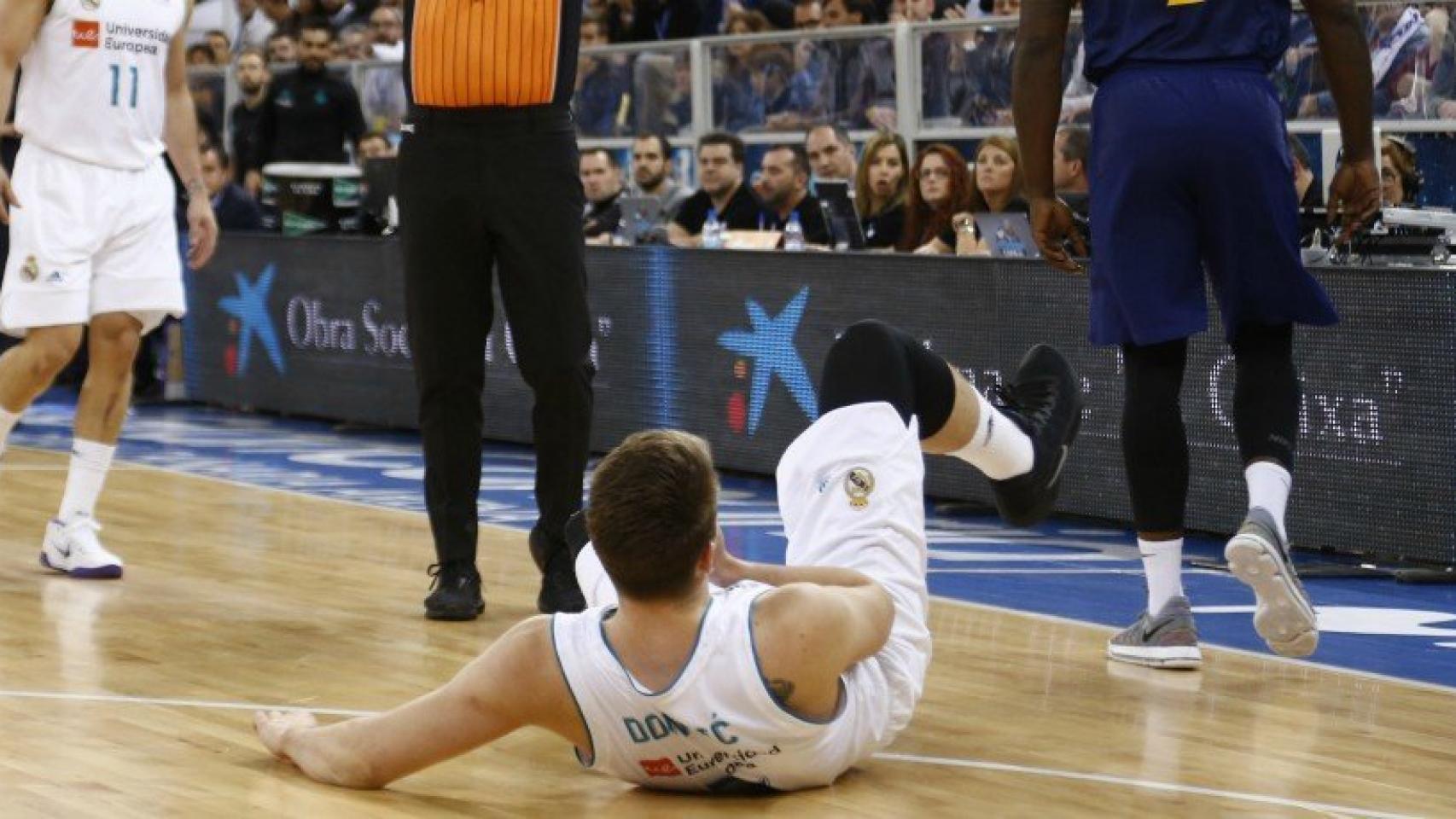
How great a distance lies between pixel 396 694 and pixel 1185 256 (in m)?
1.88

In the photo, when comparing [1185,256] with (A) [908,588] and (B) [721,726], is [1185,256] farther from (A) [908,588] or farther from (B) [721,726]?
(B) [721,726]

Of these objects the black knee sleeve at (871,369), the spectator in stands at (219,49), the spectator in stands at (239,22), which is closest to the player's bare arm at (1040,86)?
the black knee sleeve at (871,369)

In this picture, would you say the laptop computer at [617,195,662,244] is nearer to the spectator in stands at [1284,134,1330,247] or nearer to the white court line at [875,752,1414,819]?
the spectator in stands at [1284,134,1330,247]

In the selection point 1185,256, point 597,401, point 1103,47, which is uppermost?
point 1103,47

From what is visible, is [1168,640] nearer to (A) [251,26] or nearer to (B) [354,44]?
(B) [354,44]

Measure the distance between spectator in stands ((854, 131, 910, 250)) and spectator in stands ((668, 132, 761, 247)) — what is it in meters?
0.60

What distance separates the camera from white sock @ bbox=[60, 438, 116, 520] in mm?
6621

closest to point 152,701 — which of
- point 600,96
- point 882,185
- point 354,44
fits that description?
point 882,185

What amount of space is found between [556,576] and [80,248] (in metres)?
1.62

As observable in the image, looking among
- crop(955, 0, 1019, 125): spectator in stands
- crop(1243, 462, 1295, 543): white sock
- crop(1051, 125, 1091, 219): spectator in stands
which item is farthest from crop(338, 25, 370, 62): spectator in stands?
crop(1243, 462, 1295, 543): white sock

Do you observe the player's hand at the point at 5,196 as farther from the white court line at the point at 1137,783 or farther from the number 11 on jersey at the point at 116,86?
the white court line at the point at 1137,783

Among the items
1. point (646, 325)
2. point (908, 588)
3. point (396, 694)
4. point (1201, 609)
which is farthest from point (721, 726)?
point (646, 325)

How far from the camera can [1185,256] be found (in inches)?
201

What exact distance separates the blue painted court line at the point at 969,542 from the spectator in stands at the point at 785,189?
1.48 m
